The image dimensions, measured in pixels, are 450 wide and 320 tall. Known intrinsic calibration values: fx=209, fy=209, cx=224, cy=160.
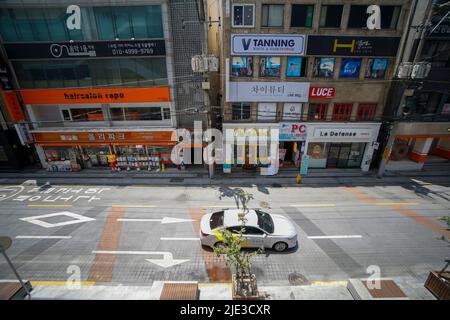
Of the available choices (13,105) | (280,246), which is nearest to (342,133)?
(280,246)

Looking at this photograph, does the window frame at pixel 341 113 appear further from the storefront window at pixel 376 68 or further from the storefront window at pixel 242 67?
the storefront window at pixel 242 67

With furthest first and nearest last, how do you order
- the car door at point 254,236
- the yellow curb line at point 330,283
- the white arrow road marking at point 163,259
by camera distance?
the car door at point 254,236, the white arrow road marking at point 163,259, the yellow curb line at point 330,283

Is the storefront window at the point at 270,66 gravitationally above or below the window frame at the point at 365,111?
above

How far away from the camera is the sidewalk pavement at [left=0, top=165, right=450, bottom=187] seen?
58.4 feet

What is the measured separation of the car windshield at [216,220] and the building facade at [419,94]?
1552 centimetres

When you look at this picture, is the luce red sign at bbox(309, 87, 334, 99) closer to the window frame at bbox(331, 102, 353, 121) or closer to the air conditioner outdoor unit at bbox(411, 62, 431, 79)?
the window frame at bbox(331, 102, 353, 121)

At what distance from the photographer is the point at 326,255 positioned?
10.3 meters

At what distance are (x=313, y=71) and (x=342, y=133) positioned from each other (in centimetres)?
602

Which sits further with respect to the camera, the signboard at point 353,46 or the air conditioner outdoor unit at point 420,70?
the signboard at point 353,46

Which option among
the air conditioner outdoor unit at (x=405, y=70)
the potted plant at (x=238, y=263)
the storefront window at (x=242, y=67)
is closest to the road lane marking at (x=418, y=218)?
the air conditioner outdoor unit at (x=405, y=70)

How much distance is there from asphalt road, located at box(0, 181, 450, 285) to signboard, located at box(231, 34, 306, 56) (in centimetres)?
1095

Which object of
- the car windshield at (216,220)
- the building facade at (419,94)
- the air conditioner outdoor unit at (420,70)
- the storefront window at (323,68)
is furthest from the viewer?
the storefront window at (323,68)

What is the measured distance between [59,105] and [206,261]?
65.8ft

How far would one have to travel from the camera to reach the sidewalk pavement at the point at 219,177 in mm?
17812
